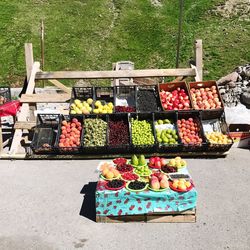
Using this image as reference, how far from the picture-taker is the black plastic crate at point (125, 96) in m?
12.0

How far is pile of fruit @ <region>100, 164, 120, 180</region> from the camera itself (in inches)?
306

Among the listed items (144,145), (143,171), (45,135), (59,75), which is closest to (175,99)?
(144,145)

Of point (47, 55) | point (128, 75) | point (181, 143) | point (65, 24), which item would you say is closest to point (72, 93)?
point (128, 75)

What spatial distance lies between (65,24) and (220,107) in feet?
68.9

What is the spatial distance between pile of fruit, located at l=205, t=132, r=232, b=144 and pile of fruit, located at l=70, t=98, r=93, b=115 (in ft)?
11.5

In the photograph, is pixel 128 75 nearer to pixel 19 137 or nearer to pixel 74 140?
pixel 74 140

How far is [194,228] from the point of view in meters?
7.30

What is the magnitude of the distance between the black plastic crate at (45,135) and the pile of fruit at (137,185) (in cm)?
358

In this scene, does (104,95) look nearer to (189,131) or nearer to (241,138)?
(189,131)

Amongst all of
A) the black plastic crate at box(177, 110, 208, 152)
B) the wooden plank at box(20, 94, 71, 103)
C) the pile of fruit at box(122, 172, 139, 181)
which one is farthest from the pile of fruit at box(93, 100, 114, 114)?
the pile of fruit at box(122, 172, 139, 181)

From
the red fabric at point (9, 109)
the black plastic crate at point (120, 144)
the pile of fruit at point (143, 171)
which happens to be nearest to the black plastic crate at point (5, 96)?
the red fabric at point (9, 109)

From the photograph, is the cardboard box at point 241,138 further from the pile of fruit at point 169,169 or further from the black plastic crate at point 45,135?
the black plastic crate at point 45,135

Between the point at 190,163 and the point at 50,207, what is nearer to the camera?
the point at 50,207

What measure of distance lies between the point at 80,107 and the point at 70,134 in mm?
1138
